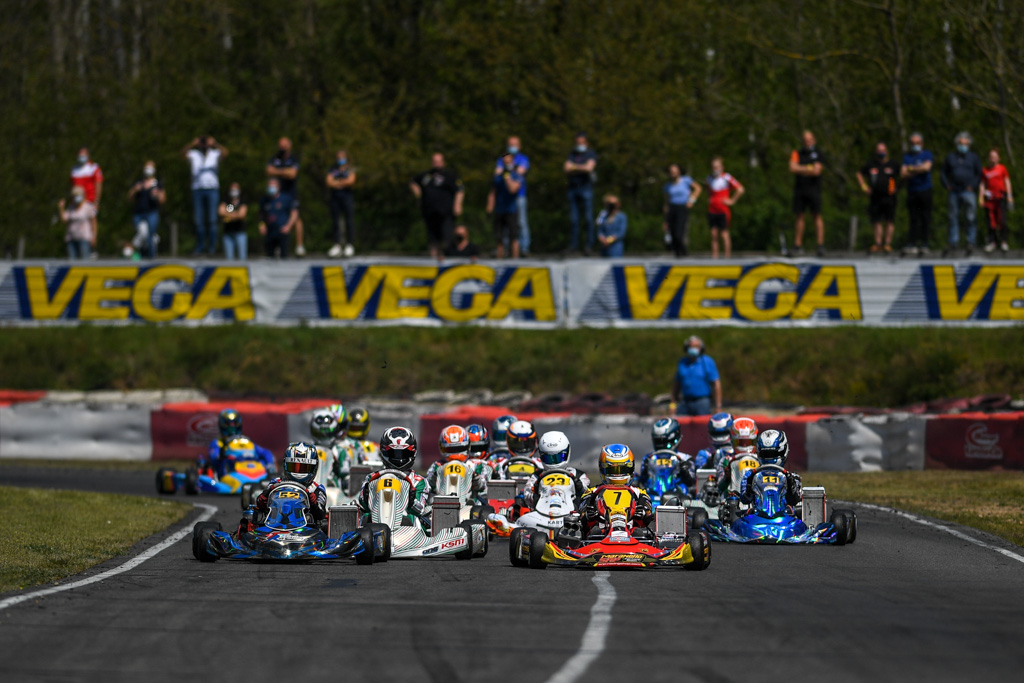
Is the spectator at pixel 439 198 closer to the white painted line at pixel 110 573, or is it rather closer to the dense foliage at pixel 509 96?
the dense foliage at pixel 509 96

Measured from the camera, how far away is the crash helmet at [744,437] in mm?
16047

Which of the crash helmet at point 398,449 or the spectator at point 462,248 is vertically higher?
the spectator at point 462,248

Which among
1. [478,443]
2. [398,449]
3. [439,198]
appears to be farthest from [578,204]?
[398,449]

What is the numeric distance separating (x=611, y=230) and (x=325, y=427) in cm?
1034

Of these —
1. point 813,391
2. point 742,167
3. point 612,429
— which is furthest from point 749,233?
point 612,429

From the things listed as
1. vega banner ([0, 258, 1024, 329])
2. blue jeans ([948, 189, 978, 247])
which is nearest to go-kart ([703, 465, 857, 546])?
vega banner ([0, 258, 1024, 329])

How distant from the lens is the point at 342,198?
27.8 m

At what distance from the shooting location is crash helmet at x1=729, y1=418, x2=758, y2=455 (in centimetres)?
1605

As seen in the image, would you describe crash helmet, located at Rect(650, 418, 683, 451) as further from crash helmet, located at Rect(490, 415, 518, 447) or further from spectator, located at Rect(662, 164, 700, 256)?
spectator, located at Rect(662, 164, 700, 256)

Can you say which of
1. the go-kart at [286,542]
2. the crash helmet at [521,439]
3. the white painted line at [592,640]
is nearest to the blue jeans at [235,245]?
the crash helmet at [521,439]

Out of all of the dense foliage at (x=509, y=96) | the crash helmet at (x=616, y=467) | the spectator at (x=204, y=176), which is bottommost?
the crash helmet at (x=616, y=467)

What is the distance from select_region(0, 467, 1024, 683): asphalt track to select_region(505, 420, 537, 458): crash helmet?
3.17m

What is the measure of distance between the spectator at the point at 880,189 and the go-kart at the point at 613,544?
14543 millimetres

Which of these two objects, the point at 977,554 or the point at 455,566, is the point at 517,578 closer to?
the point at 455,566
